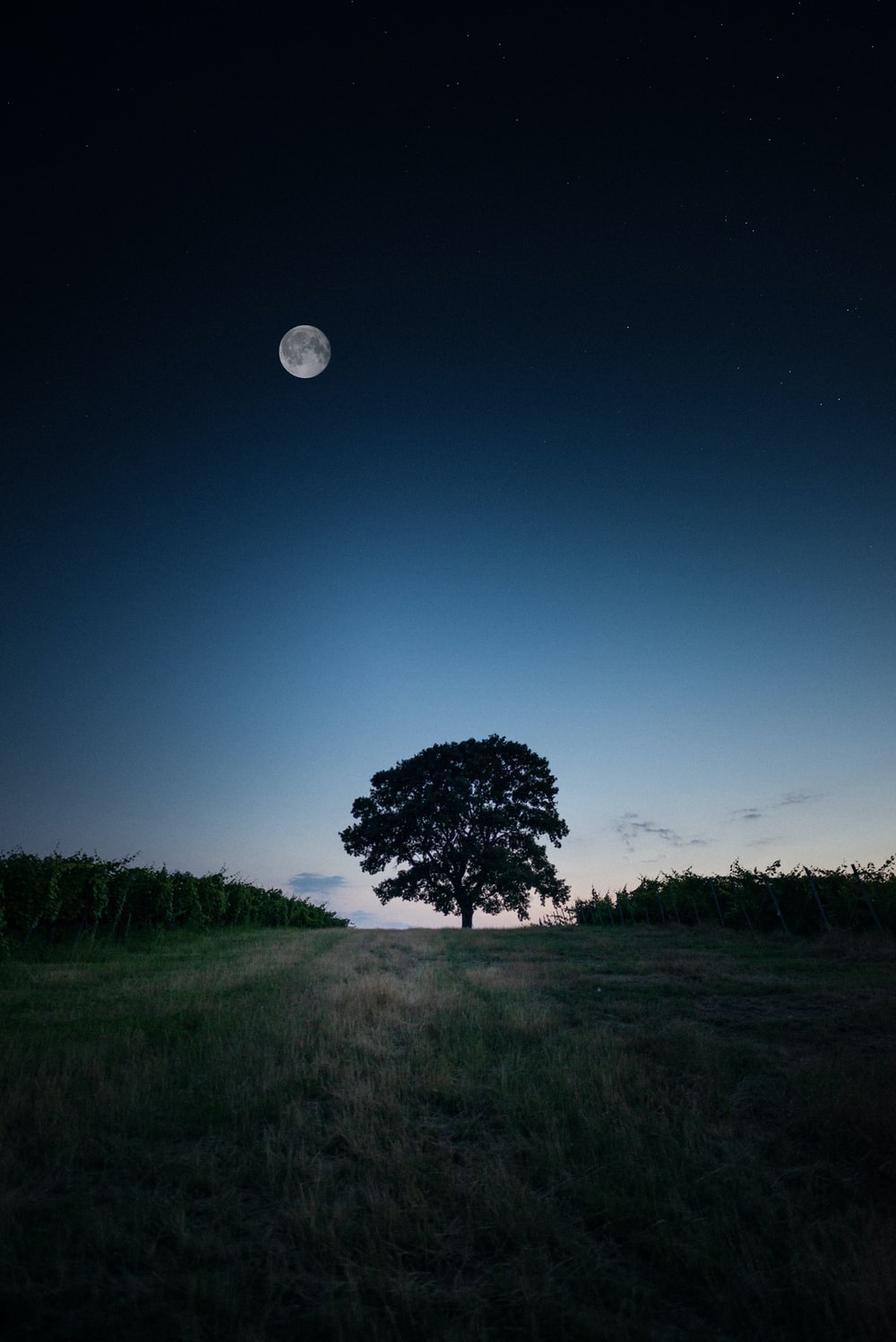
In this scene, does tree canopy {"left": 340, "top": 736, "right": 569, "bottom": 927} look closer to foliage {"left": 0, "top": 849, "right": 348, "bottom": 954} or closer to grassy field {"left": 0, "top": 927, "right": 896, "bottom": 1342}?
foliage {"left": 0, "top": 849, "right": 348, "bottom": 954}

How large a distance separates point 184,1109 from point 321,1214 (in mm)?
2269

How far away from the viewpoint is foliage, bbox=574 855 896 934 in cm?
1908

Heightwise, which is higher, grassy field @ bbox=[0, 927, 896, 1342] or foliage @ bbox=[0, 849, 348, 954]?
foliage @ bbox=[0, 849, 348, 954]

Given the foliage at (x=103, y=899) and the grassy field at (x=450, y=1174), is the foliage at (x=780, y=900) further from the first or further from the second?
the foliage at (x=103, y=899)

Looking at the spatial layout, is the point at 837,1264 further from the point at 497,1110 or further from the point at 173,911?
the point at 173,911

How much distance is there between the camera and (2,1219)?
3779 millimetres

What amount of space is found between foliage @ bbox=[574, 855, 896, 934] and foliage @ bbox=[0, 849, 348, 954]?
22724 millimetres

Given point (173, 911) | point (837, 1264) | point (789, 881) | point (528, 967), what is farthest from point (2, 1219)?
point (173, 911)

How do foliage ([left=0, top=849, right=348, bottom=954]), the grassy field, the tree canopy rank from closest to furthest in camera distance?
the grassy field
foliage ([left=0, top=849, right=348, bottom=954])
the tree canopy

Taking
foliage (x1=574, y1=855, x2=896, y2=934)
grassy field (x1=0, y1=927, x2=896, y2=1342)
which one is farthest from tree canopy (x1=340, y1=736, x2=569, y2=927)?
grassy field (x1=0, y1=927, x2=896, y2=1342)

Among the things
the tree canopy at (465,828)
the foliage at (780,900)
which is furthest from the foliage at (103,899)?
the foliage at (780,900)

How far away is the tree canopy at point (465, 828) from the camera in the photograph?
124 ft

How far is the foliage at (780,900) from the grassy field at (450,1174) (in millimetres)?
12064

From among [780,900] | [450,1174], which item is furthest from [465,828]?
[450,1174]
